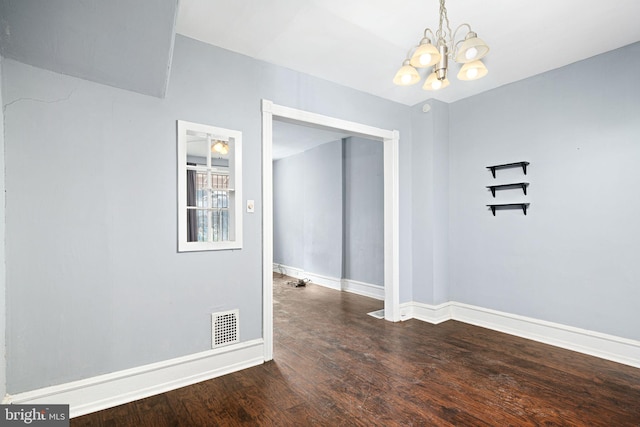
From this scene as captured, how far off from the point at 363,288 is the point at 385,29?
157 inches

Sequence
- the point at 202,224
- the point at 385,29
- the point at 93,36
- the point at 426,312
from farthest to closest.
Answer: the point at 202,224 → the point at 426,312 → the point at 385,29 → the point at 93,36

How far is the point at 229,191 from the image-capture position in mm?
2758

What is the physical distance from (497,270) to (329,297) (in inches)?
99.6

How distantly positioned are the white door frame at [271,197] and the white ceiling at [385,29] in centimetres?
46

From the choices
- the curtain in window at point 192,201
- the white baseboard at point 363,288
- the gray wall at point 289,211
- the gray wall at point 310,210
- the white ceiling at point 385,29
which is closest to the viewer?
the white ceiling at point 385,29

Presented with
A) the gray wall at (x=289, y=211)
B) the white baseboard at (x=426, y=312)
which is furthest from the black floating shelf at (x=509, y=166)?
the gray wall at (x=289, y=211)

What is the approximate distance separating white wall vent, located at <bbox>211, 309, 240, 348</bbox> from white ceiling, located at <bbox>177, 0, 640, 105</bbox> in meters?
2.20

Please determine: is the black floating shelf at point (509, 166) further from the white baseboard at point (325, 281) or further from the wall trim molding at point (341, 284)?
the white baseboard at point (325, 281)

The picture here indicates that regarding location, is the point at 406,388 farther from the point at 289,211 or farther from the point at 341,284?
the point at 289,211

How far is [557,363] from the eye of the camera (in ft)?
9.20

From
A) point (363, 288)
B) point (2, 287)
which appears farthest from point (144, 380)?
point (363, 288)

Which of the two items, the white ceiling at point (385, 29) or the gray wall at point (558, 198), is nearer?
the white ceiling at point (385, 29)

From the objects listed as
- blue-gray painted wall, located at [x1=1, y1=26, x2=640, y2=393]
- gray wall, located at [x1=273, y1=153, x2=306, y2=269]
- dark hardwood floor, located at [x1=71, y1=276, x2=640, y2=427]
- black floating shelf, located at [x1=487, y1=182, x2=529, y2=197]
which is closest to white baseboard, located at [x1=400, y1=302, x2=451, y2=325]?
blue-gray painted wall, located at [x1=1, y1=26, x2=640, y2=393]

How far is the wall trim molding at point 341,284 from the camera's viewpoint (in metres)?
5.27
